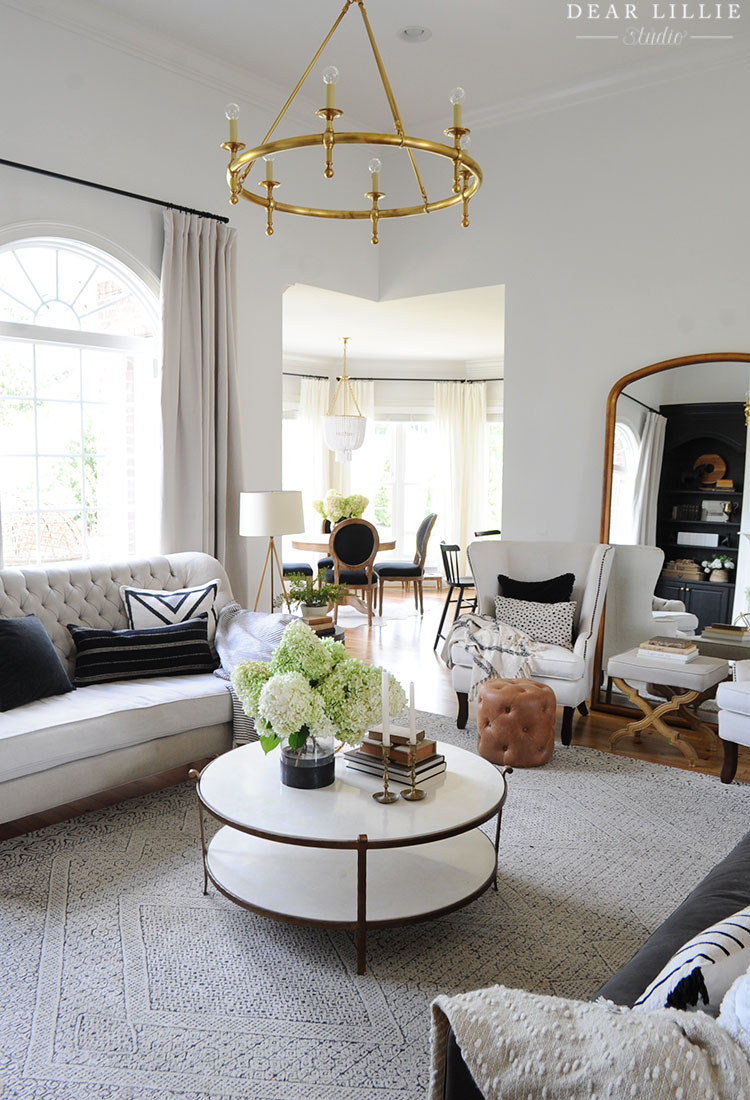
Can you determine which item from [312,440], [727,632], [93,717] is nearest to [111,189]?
[93,717]

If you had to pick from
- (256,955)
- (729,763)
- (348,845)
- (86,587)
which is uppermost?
(86,587)

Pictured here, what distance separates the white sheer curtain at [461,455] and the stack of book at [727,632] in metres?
6.20

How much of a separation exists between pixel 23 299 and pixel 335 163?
2.47 meters

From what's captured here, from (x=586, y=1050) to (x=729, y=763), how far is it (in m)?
2.95

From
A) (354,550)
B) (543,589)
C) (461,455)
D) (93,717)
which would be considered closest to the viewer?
(93,717)

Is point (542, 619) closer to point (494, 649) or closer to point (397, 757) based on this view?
point (494, 649)

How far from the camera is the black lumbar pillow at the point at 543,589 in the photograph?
4.65 m

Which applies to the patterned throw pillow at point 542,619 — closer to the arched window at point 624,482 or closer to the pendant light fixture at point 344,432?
Result: the arched window at point 624,482

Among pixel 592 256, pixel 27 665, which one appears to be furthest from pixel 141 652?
pixel 592 256

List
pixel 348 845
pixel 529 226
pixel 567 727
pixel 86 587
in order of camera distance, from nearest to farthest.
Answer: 1. pixel 348 845
2. pixel 86 587
3. pixel 567 727
4. pixel 529 226

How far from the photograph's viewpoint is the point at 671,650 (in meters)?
4.12

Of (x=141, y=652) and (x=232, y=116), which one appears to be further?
(x=141, y=652)

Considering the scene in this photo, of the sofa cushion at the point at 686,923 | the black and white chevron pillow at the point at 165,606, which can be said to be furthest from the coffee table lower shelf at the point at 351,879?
the black and white chevron pillow at the point at 165,606
